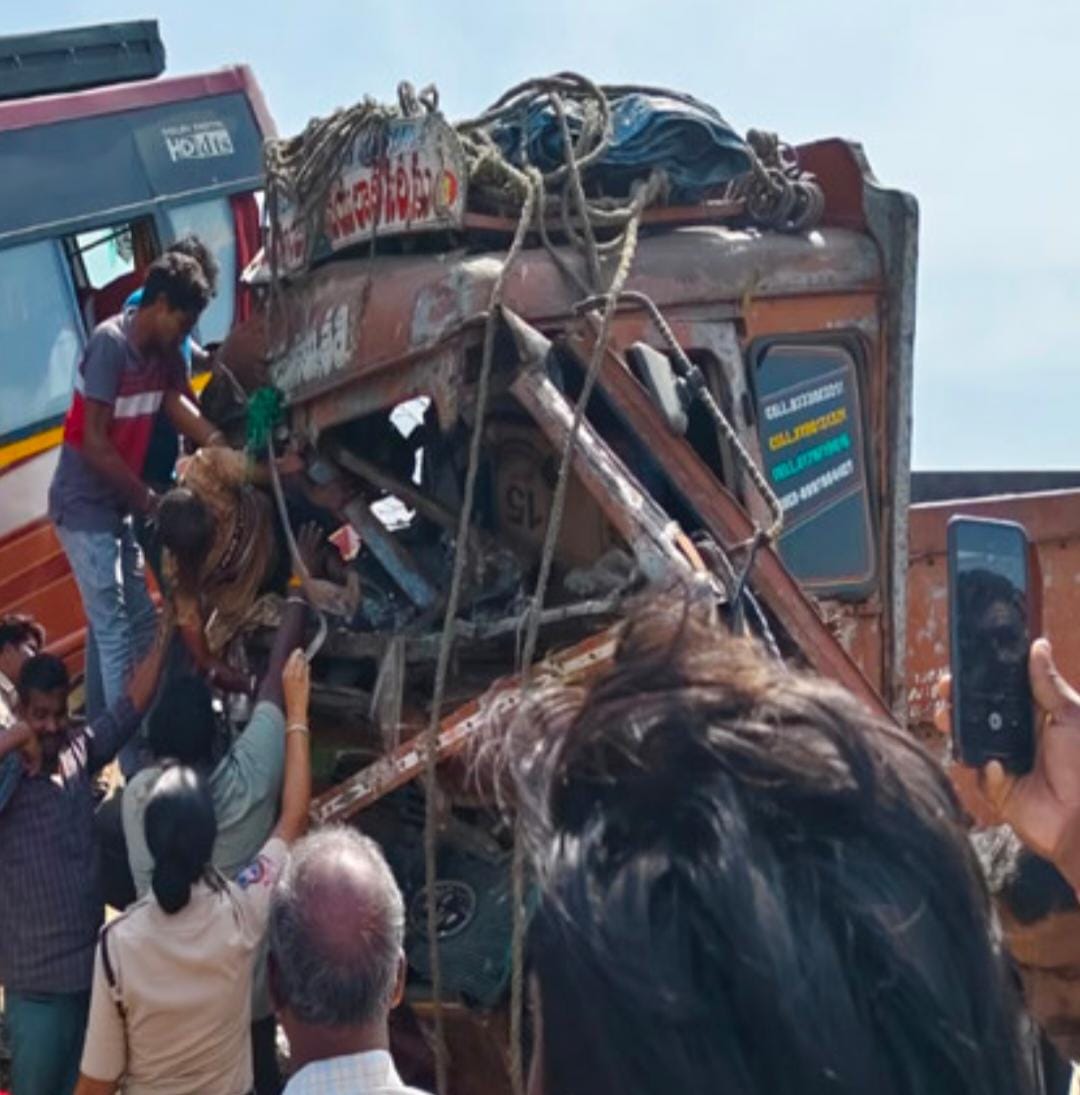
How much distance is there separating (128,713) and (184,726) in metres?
0.62

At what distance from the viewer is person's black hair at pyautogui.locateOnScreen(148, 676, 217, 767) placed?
5.43 metres

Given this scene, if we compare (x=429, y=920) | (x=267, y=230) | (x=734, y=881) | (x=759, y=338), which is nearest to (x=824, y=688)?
(x=734, y=881)

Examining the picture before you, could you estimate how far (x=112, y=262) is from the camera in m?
9.91

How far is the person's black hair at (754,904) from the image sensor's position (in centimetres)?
133

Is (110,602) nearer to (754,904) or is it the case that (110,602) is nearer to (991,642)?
(991,642)

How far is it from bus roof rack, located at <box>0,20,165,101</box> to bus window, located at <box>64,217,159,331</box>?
761mm

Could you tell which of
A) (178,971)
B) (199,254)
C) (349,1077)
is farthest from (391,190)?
(349,1077)

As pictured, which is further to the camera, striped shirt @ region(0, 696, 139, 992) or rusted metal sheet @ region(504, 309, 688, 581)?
striped shirt @ region(0, 696, 139, 992)

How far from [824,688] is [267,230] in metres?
5.28

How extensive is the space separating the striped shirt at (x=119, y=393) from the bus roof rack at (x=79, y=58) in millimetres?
3273

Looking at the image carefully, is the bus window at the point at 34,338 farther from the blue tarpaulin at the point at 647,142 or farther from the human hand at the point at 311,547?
the blue tarpaulin at the point at 647,142

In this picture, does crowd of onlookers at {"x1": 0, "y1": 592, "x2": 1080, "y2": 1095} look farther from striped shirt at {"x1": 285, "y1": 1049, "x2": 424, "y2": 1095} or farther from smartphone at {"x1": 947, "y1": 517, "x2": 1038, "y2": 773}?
striped shirt at {"x1": 285, "y1": 1049, "x2": 424, "y2": 1095}

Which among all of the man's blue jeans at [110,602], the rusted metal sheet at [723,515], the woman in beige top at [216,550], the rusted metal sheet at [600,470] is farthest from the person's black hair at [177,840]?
the man's blue jeans at [110,602]

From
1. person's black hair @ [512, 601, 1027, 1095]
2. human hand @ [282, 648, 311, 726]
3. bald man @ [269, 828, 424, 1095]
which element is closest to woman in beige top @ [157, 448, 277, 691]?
human hand @ [282, 648, 311, 726]
